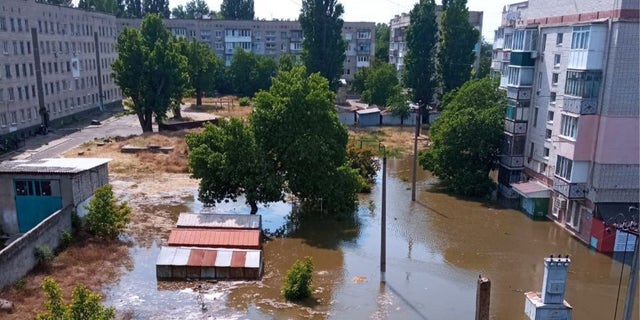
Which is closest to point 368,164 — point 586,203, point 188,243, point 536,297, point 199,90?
point 586,203

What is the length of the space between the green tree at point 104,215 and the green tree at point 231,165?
4.97 m

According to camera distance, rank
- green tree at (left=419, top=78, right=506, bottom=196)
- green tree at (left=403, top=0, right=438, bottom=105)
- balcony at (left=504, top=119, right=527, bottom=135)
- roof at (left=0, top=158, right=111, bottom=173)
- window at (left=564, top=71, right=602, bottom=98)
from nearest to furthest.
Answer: roof at (left=0, top=158, right=111, bottom=173) < window at (left=564, top=71, right=602, bottom=98) < balcony at (left=504, top=119, right=527, bottom=135) < green tree at (left=419, top=78, right=506, bottom=196) < green tree at (left=403, top=0, right=438, bottom=105)

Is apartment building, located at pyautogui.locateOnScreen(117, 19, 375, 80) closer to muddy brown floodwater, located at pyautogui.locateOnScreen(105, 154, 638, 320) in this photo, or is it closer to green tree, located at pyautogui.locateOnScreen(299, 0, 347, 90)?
green tree, located at pyautogui.locateOnScreen(299, 0, 347, 90)

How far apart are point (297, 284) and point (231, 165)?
9.94 m

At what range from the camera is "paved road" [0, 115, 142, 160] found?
45812mm

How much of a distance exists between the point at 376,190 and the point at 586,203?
50.0 feet

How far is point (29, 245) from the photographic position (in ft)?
74.1

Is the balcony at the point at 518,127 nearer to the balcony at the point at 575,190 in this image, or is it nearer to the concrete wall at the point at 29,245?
the balcony at the point at 575,190

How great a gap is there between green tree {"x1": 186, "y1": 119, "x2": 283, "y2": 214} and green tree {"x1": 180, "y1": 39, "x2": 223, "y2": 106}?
4060 cm

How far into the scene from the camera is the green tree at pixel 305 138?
3031 centimetres

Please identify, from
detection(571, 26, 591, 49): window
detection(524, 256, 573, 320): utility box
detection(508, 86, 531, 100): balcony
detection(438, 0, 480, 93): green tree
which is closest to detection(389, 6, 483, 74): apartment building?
detection(438, 0, 480, 93): green tree

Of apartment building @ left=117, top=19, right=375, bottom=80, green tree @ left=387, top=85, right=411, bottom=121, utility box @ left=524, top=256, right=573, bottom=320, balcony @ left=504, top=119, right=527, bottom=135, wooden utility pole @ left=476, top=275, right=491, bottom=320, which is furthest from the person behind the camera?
apartment building @ left=117, top=19, right=375, bottom=80

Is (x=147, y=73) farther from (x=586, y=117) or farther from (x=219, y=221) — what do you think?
(x=586, y=117)

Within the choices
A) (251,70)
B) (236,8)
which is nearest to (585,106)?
(251,70)
